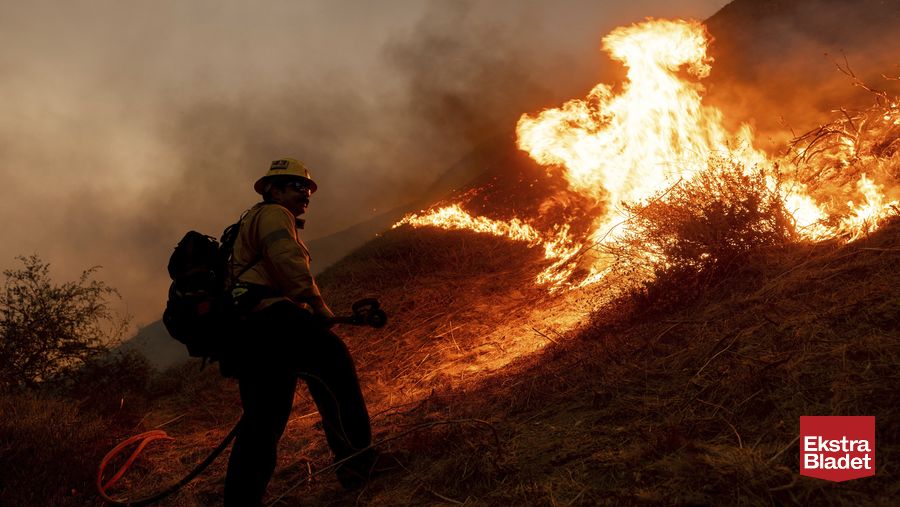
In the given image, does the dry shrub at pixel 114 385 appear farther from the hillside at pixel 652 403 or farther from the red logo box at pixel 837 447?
the red logo box at pixel 837 447

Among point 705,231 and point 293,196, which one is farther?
point 705,231

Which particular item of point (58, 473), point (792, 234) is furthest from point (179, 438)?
point (792, 234)

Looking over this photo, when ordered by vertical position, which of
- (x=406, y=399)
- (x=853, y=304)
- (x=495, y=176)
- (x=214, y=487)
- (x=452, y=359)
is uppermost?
(x=495, y=176)

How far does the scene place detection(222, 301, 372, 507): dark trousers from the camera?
325cm

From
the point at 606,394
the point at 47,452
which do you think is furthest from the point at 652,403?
the point at 47,452

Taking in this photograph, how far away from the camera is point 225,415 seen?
24.5ft

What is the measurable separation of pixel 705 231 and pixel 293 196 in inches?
166

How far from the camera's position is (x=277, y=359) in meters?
3.39

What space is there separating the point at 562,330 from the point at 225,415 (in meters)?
5.10

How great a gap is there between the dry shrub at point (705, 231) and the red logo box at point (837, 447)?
2.61 m

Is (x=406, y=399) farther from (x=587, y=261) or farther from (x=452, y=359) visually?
(x=587, y=261)

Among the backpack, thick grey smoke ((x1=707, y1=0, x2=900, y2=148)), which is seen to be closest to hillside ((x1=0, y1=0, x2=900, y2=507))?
the backpack

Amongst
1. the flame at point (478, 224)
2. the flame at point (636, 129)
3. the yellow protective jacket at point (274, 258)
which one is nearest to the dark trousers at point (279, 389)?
the yellow protective jacket at point (274, 258)

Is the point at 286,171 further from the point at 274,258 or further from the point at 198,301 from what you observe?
the point at 198,301
